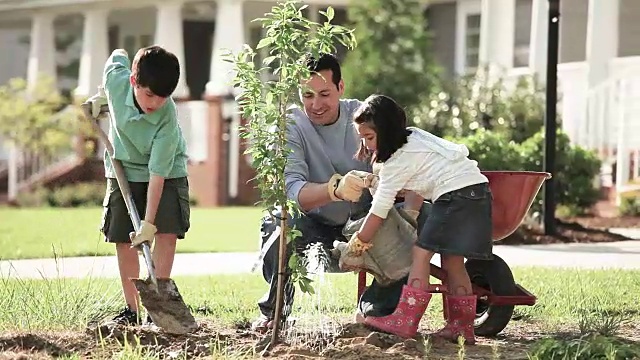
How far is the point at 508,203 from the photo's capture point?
15.7 ft

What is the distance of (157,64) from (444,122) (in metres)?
11.1

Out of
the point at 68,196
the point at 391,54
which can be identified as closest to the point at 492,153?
the point at 391,54

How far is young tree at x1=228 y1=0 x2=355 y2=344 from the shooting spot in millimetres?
4180

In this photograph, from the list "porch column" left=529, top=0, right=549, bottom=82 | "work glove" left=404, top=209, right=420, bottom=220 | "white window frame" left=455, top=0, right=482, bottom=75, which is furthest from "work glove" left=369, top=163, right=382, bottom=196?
"white window frame" left=455, top=0, right=482, bottom=75

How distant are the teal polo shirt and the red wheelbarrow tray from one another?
1155mm

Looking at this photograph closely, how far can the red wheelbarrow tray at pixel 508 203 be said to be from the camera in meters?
4.77

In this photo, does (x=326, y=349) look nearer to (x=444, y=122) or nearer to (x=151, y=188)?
(x=151, y=188)

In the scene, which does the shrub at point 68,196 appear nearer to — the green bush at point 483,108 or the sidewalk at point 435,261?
the green bush at point 483,108

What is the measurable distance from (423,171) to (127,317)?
4.56ft

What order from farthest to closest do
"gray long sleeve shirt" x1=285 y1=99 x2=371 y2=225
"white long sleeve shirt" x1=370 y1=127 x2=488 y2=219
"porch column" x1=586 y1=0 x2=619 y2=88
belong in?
"porch column" x1=586 y1=0 x2=619 y2=88 → "gray long sleeve shirt" x1=285 y1=99 x2=371 y2=225 → "white long sleeve shirt" x1=370 y1=127 x2=488 y2=219

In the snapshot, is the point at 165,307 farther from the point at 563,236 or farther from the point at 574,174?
the point at 574,174

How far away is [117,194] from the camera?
196 inches

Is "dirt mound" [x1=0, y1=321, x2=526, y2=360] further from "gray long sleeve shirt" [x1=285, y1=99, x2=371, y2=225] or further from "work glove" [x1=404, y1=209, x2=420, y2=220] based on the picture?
"gray long sleeve shirt" [x1=285, y1=99, x2=371, y2=225]

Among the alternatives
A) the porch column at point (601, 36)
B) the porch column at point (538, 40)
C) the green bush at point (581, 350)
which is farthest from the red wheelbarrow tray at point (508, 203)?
the porch column at point (538, 40)
